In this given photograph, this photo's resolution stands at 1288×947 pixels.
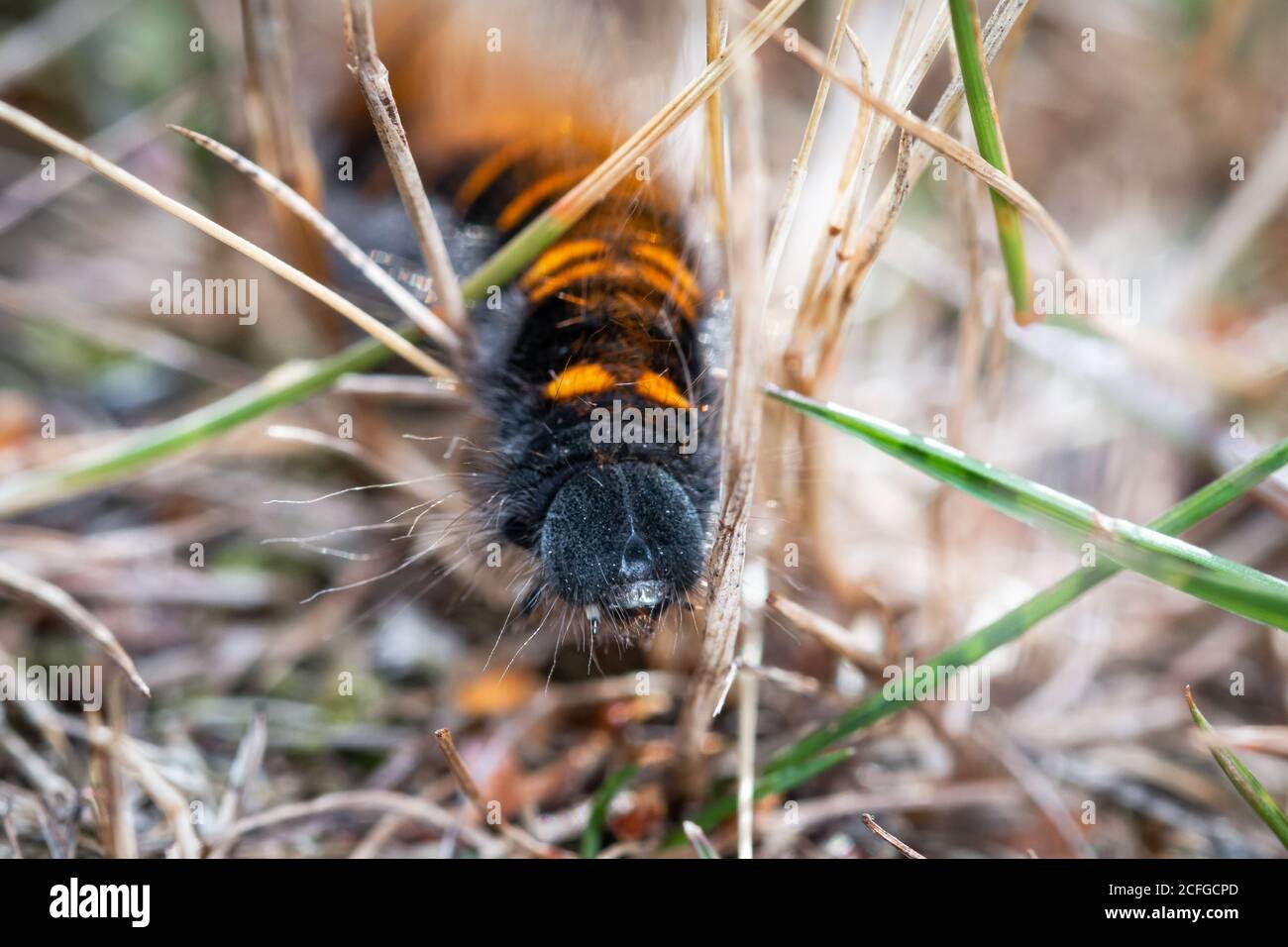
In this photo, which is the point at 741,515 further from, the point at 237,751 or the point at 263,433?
the point at 263,433

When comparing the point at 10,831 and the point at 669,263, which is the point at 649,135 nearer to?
the point at 669,263

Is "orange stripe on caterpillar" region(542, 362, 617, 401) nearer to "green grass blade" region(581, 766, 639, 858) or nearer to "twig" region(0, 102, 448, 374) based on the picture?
"twig" region(0, 102, 448, 374)

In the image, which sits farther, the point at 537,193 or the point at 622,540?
the point at 537,193

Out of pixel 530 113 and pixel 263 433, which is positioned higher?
pixel 530 113

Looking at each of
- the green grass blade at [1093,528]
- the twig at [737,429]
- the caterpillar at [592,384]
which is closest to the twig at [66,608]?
the caterpillar at [592,384]

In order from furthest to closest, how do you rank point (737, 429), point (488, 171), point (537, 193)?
point (488, 171) < point (537, 193) < point (737, 429)

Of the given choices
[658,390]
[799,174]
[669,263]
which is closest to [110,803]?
[658,390]

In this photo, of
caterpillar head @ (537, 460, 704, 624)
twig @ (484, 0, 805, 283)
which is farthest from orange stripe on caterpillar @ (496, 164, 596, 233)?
caterpillar head @ (537, 460, 704, 624)
